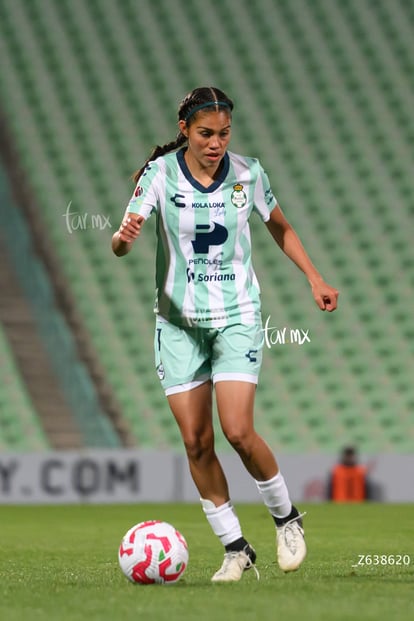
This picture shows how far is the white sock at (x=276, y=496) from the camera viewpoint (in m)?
4.98

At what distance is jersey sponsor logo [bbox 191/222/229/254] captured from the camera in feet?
16.1

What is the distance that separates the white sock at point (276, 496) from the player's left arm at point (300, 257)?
712 mm

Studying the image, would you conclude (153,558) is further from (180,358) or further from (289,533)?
(180,358)

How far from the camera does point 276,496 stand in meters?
4.98

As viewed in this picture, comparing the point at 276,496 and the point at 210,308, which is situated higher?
the point at 210,308

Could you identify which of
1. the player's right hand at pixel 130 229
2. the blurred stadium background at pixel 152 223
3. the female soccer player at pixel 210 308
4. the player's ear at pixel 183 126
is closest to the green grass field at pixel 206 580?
the female soccer player at pixel 210 308

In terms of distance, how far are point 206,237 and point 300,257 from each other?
0.46 metres

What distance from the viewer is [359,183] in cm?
1611

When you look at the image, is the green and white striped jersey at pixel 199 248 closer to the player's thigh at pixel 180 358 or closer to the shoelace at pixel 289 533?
the player's thigh at pixel 180 358

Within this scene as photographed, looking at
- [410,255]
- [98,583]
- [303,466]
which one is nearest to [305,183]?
[410,255]

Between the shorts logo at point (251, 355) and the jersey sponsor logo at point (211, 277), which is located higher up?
the jersey sponsor logo at point (211, 277)

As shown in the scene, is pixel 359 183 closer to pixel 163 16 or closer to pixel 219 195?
pixel 163 16

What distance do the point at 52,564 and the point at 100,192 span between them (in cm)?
1015

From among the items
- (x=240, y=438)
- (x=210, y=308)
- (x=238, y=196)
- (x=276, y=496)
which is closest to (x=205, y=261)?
(x=210, y=308)
